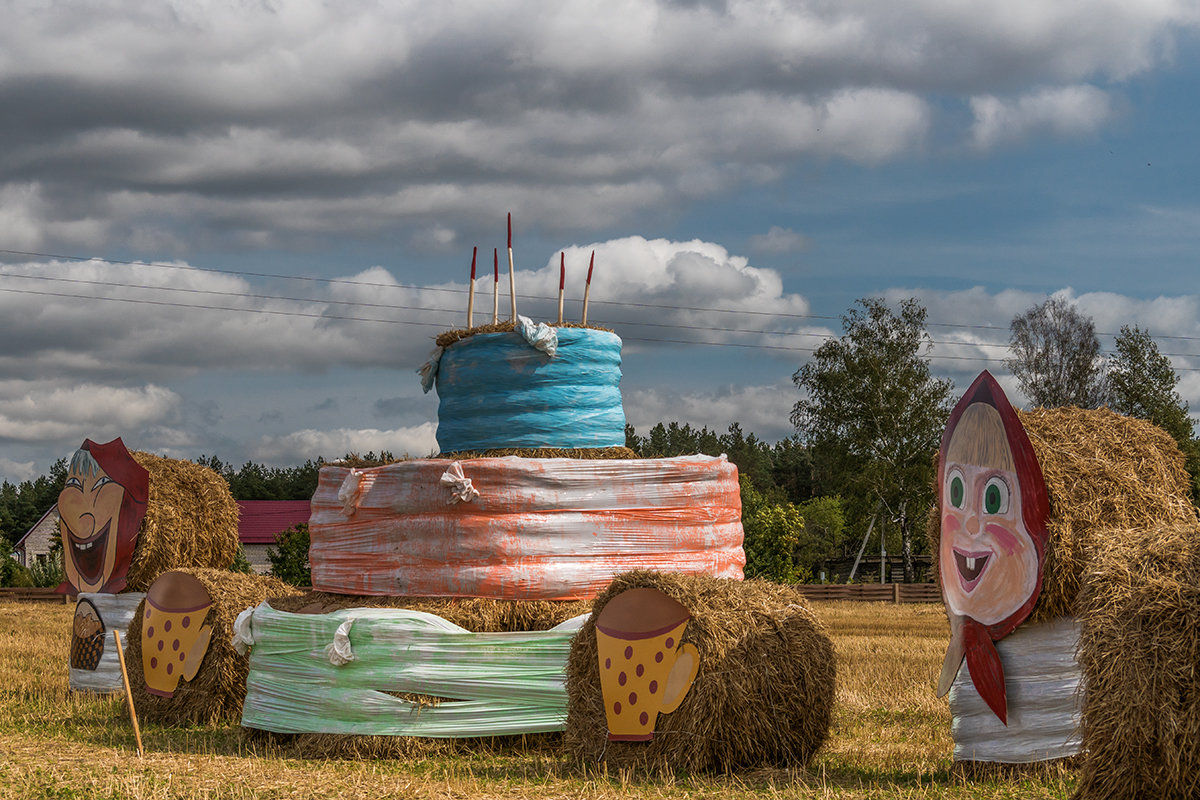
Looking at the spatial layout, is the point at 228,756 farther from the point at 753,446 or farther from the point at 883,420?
the point at 753,446

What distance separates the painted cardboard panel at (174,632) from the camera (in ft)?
41.9

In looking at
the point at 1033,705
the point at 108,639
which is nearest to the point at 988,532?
the point at 1033,705

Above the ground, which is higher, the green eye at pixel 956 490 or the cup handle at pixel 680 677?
the green eye at pixel 956 490

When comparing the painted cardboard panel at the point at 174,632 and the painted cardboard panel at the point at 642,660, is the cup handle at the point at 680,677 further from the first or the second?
the painted cardboard panel at the point at 174,632

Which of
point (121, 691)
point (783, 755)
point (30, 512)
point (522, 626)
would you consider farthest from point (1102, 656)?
point (30, 512)

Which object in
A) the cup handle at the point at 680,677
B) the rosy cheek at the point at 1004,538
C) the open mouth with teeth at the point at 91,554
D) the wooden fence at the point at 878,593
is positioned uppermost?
the rosy cheek at the point at 1004,538

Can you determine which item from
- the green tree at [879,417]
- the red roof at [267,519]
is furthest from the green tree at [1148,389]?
the red roof at [267,519]

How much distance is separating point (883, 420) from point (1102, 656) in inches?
1231

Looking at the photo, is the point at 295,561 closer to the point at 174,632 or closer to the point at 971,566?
the point at 174,632

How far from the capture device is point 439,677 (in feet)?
32.1

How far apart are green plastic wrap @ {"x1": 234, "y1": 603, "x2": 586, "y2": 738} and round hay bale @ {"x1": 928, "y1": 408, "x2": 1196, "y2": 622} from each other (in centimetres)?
375

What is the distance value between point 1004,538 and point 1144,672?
1778 mm

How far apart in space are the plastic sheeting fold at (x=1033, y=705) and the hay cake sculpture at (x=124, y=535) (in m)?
10.0

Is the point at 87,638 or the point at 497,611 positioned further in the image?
the point at 87,638
